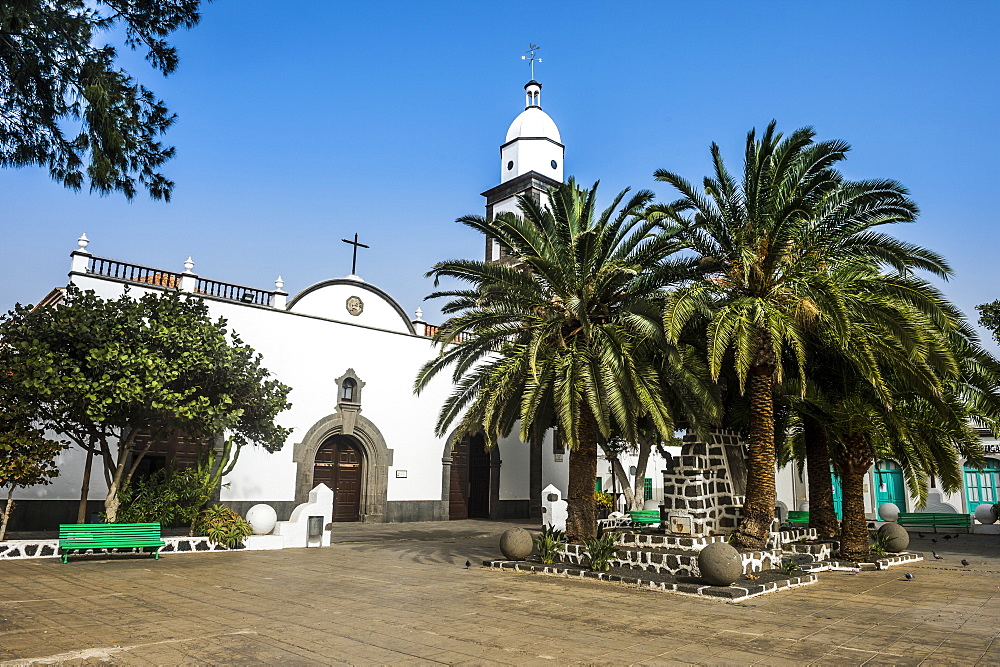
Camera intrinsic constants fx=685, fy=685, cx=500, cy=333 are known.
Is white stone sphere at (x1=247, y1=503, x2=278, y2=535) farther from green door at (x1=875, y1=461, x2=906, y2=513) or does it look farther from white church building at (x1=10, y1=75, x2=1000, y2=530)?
green door at (x1=875, y1=461, x2=906, y2=513)

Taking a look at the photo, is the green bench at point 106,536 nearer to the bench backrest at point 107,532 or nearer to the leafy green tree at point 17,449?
the bench backrest at point 107,532

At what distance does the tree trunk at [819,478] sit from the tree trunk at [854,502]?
94 centimetres

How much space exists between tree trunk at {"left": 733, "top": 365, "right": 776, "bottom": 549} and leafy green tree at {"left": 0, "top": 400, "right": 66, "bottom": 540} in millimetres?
14363

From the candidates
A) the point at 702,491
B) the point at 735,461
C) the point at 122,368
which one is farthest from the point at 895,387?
the point at 122,368

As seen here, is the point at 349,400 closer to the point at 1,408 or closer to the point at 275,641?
the point at 1,408

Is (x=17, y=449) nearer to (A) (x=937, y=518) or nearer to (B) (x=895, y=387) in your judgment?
(B) (x=895, y=387)

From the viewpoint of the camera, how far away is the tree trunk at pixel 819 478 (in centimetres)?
1603

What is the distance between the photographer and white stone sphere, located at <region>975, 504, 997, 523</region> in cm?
2408

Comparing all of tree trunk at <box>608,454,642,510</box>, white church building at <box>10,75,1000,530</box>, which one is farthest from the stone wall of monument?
tree trunk at <box>608,454,642,510</box>

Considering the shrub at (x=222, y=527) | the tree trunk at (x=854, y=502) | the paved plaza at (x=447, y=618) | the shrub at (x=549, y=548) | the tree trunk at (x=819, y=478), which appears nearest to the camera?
the paved plaza at (x=447, y=618)

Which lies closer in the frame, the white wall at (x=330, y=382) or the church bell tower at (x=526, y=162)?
the white wall at (x=330, y=382)

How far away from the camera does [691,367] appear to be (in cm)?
1306

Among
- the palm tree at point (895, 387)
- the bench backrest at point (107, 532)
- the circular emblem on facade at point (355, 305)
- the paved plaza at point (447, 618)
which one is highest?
the circular emblem on facade at point (355, 305)

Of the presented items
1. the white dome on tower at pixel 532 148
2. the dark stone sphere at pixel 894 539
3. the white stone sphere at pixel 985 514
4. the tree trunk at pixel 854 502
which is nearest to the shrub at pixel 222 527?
the tree trunk at pixel 854 502
